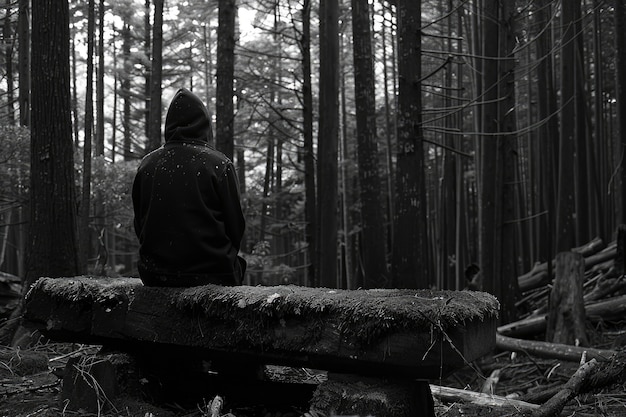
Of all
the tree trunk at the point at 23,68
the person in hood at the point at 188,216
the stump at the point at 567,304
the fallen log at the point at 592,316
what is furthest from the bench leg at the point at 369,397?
the tree trunk at the point at 23,68

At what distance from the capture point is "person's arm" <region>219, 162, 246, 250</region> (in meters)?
4.00

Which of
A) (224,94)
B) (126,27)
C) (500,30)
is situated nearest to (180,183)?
(224,94)

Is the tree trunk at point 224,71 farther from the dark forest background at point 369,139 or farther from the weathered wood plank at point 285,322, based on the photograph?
the weathered wood plank at point 285,322

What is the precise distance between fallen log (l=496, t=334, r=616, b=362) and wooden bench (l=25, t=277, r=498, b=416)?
375 cm

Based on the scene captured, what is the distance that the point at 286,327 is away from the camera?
330 cm

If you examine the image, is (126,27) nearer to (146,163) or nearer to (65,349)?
(65,349)

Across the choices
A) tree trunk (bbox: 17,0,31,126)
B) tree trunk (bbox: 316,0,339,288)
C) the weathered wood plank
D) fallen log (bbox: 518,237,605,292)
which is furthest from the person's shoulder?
fallen log (bbox: 518,237,605,292)

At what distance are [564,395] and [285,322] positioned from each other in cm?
165

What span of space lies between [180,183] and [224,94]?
672 centimetres

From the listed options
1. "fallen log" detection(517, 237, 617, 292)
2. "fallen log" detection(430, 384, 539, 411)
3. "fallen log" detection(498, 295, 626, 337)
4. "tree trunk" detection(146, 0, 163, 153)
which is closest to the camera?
"fallen log" detection(430, 384, 539, 411)

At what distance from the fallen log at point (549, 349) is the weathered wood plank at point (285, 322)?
3.73m

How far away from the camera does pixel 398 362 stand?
9.57 ft

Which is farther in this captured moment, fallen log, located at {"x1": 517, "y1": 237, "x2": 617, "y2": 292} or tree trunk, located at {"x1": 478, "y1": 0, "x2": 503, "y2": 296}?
fallen log, located at {"x1": 517, "y1": 237, "x2": 617, "y2": 292}

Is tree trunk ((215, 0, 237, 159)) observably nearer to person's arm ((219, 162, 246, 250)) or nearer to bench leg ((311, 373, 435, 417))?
person's arm ((219, 162, 246, 250))
